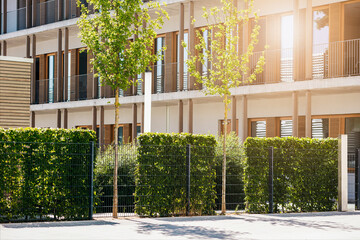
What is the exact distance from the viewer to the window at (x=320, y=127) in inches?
859

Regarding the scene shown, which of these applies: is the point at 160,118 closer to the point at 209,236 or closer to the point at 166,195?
the point at 166,195

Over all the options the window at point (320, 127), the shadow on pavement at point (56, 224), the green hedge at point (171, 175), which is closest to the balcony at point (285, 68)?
the window at point (320, 127)

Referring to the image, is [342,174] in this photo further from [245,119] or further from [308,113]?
[245,119]

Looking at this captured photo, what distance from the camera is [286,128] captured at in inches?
907

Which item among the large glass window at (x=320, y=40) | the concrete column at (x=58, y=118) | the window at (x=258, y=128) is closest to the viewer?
the large glass window at (x=320, y=40)

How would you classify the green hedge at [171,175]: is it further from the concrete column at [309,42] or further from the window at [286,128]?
the window at [286,128]

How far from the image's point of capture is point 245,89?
2198 cm

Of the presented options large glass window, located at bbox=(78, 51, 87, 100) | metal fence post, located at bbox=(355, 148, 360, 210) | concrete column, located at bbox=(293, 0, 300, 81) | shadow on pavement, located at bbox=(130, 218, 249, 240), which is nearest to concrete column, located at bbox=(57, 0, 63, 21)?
large glass window, located at bbox=(78, 51, 87, 100)

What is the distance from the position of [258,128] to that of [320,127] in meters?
2.69

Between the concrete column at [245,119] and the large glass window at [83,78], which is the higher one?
the large glass window at [83,78]

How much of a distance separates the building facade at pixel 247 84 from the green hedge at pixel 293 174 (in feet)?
11.7

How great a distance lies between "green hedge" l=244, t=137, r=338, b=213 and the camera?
14336 millimetres

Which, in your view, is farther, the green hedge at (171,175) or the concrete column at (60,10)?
the concrete column at (60,10)

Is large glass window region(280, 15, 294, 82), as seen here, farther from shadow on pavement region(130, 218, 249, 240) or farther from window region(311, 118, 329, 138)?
shadow on pavement region(130, 218, 249, 240)
